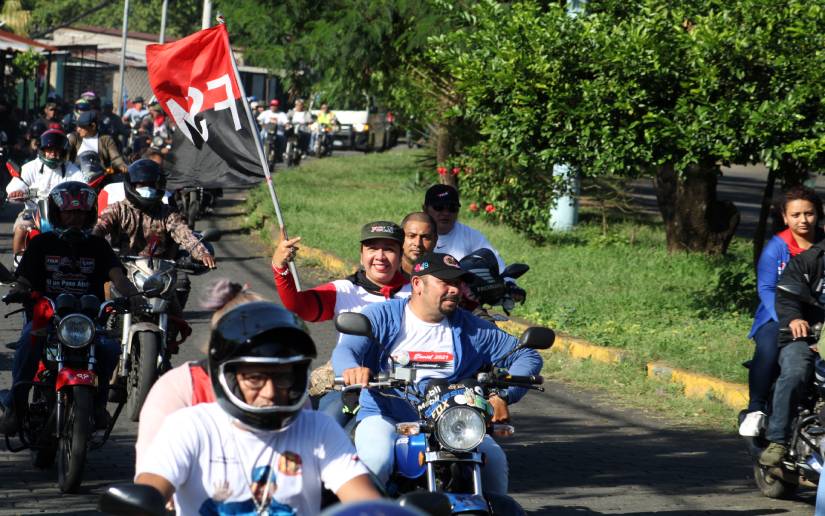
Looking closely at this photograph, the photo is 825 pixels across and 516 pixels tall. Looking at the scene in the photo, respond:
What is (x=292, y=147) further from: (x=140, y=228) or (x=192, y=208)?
(x=140, y=228)

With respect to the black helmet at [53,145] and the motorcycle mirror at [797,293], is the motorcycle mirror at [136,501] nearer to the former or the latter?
the motorcycle mirror at [797,293]

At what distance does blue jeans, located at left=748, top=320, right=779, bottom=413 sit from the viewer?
8.05 m

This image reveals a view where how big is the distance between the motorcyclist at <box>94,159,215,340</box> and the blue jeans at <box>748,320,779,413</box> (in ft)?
12.9

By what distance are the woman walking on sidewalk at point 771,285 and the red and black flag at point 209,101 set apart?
11.2 ft

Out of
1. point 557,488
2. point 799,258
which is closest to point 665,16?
point 799,258

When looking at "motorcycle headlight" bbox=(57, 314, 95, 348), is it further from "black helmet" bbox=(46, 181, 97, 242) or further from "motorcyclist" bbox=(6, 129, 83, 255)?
"motorcyclist" bbox=(6, 129, 83, 255)

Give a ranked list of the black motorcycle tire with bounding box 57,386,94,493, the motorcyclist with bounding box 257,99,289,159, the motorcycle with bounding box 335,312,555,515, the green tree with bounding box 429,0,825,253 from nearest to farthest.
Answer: the motorcycle with bounding box 335,312,555,515, the black motorcycle tire with bounding box 57,386,94,493, the green tree with bounding box 429,0,825,253, the motorcyclist with bounding box 257,99,289,159

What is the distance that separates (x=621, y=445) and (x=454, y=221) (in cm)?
182

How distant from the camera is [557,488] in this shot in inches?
314

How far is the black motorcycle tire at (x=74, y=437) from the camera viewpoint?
7332mm

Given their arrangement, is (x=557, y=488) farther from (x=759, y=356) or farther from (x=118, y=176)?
(x=118, y=176)

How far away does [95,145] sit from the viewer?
17.8 m

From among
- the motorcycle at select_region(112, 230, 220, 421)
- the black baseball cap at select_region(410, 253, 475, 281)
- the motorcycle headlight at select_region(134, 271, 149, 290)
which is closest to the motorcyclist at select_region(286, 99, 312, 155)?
the motorcycle headlight at select_region(134, 271, 149, 290)

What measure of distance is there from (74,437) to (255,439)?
3.66m
